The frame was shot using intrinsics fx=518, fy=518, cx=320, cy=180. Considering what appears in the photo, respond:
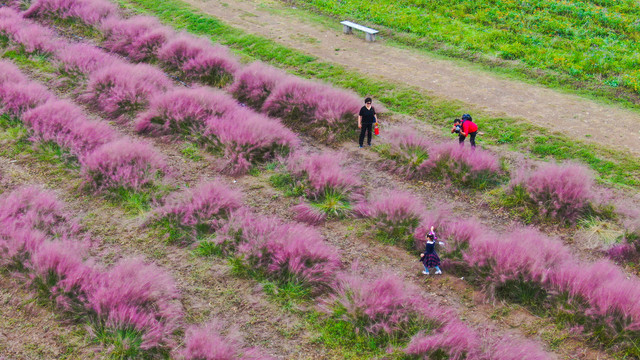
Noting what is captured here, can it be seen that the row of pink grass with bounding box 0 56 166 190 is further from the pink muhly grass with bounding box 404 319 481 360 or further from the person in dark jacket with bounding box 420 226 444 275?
the pink muhly grass with bounding box 404 319 481 360

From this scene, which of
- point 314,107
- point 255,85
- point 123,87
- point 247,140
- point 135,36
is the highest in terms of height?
point 135,36

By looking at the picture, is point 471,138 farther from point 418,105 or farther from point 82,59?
point 82,59

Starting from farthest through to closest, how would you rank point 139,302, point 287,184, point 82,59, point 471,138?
point 82,59 → point 471,138 → point 287,184 → point 139,302

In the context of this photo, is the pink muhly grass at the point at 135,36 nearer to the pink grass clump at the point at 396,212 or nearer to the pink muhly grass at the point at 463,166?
the pink muhly grass at the point at 463,166

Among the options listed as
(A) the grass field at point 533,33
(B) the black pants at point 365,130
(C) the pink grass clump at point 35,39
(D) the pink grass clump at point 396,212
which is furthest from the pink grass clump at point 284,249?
(C) the pink grass clump at point 35,39

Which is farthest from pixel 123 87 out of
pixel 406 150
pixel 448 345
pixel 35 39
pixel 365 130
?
pixel 448 345

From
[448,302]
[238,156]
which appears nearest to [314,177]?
[238,156]

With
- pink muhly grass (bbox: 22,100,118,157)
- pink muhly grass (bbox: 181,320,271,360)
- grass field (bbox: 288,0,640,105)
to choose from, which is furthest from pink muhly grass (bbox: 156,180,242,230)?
grass field (bbox: 288,0,640,105)

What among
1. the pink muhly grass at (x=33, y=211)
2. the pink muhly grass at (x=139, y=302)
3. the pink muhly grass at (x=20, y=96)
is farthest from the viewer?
the pink muhly grass at (x=20, y=96)
